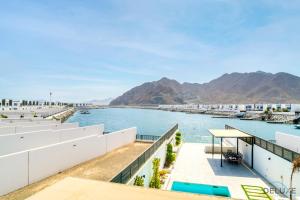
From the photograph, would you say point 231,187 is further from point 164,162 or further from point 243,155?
point 243,155

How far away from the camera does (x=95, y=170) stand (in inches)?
488

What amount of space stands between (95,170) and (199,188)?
20.3 ft

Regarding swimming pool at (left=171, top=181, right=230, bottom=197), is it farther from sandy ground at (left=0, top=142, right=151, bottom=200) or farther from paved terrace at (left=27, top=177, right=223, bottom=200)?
paved terrace at (left=27, top=177, right=223, bottom=200)

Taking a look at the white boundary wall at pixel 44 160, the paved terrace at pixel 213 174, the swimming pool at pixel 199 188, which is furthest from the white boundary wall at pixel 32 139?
the swimming pool at pixel 199 188

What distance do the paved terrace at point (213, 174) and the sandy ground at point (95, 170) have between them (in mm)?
3398

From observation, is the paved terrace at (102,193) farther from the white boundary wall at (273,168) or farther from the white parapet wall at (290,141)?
the white parapet wall at (290,141)

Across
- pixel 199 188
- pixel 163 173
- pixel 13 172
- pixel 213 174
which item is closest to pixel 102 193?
pixel 13 172

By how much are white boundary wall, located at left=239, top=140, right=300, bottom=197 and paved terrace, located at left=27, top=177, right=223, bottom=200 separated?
10.5 metres

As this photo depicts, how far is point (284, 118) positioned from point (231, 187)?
9404cm

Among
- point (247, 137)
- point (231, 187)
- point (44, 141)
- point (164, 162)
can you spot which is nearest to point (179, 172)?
point (164, 162)

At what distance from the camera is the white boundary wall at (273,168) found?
12.7 metres

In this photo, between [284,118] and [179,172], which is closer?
[179,172]

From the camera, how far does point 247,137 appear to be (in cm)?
1858

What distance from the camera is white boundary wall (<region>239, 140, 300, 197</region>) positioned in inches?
498
